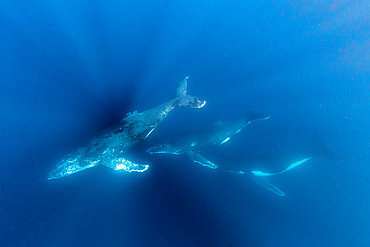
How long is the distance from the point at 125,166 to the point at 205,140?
4.24m

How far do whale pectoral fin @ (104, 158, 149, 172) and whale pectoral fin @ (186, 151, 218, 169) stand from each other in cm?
235

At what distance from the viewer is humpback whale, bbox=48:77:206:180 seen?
8.57 meters

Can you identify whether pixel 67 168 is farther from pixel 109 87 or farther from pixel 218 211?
pixel 218 211

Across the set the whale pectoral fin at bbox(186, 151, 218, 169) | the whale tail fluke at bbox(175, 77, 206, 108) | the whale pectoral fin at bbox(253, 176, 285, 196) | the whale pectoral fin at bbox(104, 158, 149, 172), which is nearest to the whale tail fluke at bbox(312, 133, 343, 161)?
the whale pectoral fin at bbox(253, 176, 285, 196)

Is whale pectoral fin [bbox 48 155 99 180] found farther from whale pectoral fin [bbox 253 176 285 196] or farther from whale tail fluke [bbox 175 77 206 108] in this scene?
whale pectoral fin [bbox 253 176 285 196]

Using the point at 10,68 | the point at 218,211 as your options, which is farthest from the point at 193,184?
the point at 10,68

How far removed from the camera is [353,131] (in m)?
14.2

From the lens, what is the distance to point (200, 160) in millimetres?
10086

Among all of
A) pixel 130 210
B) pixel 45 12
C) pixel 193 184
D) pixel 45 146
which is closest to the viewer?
pixel 130 210

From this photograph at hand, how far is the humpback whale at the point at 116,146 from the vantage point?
28.1 ft

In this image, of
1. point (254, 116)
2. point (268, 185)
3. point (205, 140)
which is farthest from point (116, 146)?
point (268, 185)

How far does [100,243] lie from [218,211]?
5.05m

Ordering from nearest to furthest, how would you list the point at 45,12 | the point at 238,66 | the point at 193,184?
the point at 193,184, the point at 45,12, the point at 238,66

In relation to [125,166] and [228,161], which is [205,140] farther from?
[125,166]
